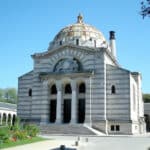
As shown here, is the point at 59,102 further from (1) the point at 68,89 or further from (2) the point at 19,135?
(2) the point at 19,135

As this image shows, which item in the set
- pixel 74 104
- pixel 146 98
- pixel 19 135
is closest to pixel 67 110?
pixel 74 104

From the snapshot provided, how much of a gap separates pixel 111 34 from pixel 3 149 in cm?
4141

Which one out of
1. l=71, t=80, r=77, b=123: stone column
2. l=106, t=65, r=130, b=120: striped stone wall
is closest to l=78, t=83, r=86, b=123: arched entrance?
l=71, t=80, r=77, b=123: stone column

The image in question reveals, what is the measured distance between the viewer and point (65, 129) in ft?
141

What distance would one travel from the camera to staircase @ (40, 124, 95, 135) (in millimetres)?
41719

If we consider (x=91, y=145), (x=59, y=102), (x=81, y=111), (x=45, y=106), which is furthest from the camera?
(x=45, y=106)

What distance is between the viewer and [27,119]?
160 ft

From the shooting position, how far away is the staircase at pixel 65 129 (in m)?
41.7

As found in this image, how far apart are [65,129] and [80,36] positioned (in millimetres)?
17424

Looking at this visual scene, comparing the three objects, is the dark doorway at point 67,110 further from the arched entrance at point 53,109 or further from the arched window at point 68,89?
the arched entrance at point 53,109

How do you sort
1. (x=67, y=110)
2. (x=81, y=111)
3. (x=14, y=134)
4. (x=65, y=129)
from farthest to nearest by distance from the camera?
(x=67, y=110) → (x=81, y=111) → (x=65, y=129) → (x=14, y=134)

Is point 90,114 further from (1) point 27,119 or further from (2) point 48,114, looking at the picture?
(1) point 27,119

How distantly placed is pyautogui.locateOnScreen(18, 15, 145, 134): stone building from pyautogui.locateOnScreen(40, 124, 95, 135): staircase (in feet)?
4.10

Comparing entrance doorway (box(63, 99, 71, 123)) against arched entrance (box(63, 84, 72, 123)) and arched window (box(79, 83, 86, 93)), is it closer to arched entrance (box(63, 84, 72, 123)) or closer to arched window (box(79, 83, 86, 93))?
arched entrance (box(63, 84, 72, 123))
